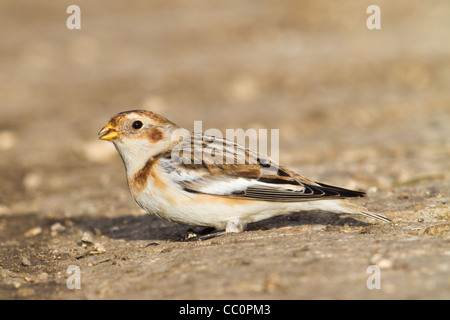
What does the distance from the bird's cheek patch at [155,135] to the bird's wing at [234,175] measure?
261 mm

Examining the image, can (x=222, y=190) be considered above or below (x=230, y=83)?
below

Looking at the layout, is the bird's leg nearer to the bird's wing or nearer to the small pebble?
the bird's wing

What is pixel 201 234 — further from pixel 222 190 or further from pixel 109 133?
pixel 109 133

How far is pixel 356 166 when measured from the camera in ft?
26.7

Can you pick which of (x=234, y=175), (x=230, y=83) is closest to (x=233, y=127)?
(x=230, y=83)

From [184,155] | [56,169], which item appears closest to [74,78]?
[56,169]

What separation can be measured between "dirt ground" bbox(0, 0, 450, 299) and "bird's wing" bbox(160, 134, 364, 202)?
1.15ft

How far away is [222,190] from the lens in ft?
16.7

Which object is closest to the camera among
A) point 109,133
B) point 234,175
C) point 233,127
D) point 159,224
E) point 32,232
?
point 234,175

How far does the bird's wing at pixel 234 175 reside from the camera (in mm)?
5027

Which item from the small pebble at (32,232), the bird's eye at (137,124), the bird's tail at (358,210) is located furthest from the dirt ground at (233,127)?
the bird's eye at (137,124)

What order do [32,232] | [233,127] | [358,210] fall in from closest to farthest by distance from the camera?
[358,210], [32,232], [233,127]

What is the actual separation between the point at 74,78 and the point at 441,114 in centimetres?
797

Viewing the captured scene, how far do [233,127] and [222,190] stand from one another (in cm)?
567
